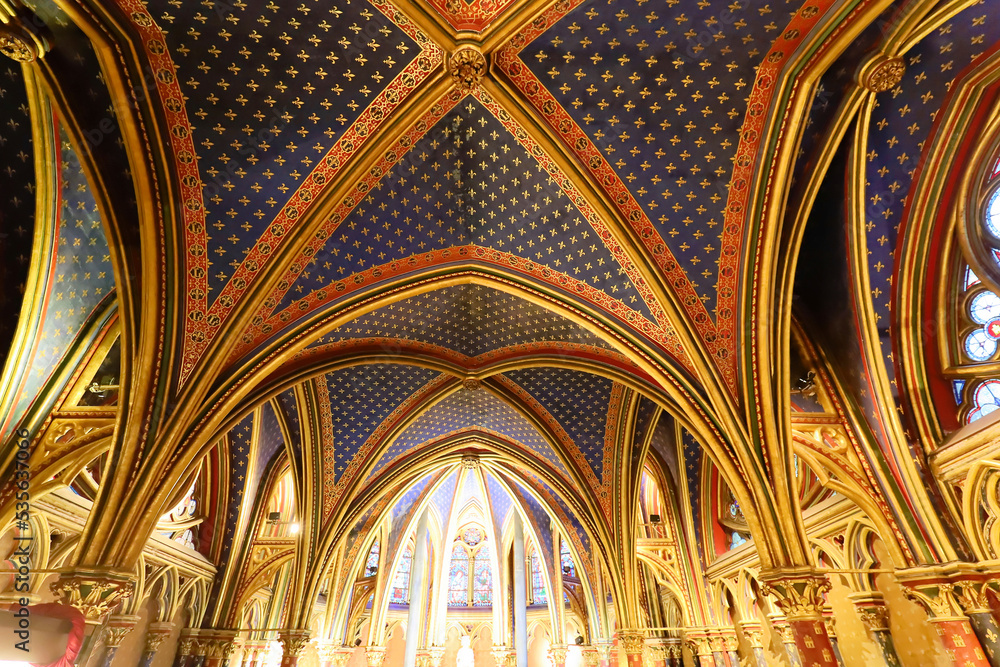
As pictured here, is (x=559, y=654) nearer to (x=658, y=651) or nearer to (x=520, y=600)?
(x=520, y=600)

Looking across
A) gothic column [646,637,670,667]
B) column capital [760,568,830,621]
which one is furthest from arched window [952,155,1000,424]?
gothic column [646,637,670,667]

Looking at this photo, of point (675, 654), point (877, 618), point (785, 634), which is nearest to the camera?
Result: point (877, 618)

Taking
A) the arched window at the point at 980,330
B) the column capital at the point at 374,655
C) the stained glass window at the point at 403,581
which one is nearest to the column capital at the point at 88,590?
the arched window at the point at 980,330

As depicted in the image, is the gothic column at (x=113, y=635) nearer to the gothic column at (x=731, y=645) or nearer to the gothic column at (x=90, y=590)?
the gothic column at (x=90, y=590)

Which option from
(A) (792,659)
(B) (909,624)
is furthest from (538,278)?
(A) (792,659)

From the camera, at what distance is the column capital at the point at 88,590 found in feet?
20.5

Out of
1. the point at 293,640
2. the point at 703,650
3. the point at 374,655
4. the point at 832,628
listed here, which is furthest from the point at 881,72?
the point at 374,655

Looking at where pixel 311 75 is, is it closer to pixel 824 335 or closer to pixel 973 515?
pixel 824 335

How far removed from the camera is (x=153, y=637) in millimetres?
12422

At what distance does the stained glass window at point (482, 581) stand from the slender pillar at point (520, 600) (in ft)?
13.4

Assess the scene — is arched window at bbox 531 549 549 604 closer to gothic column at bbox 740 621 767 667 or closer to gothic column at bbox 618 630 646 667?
gothic column at bbox 618 630 646 667

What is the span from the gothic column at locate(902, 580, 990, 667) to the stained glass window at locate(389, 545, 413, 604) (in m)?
23.3

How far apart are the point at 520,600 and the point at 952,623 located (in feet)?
57.6

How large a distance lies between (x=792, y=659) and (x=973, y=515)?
5893 millimetres
